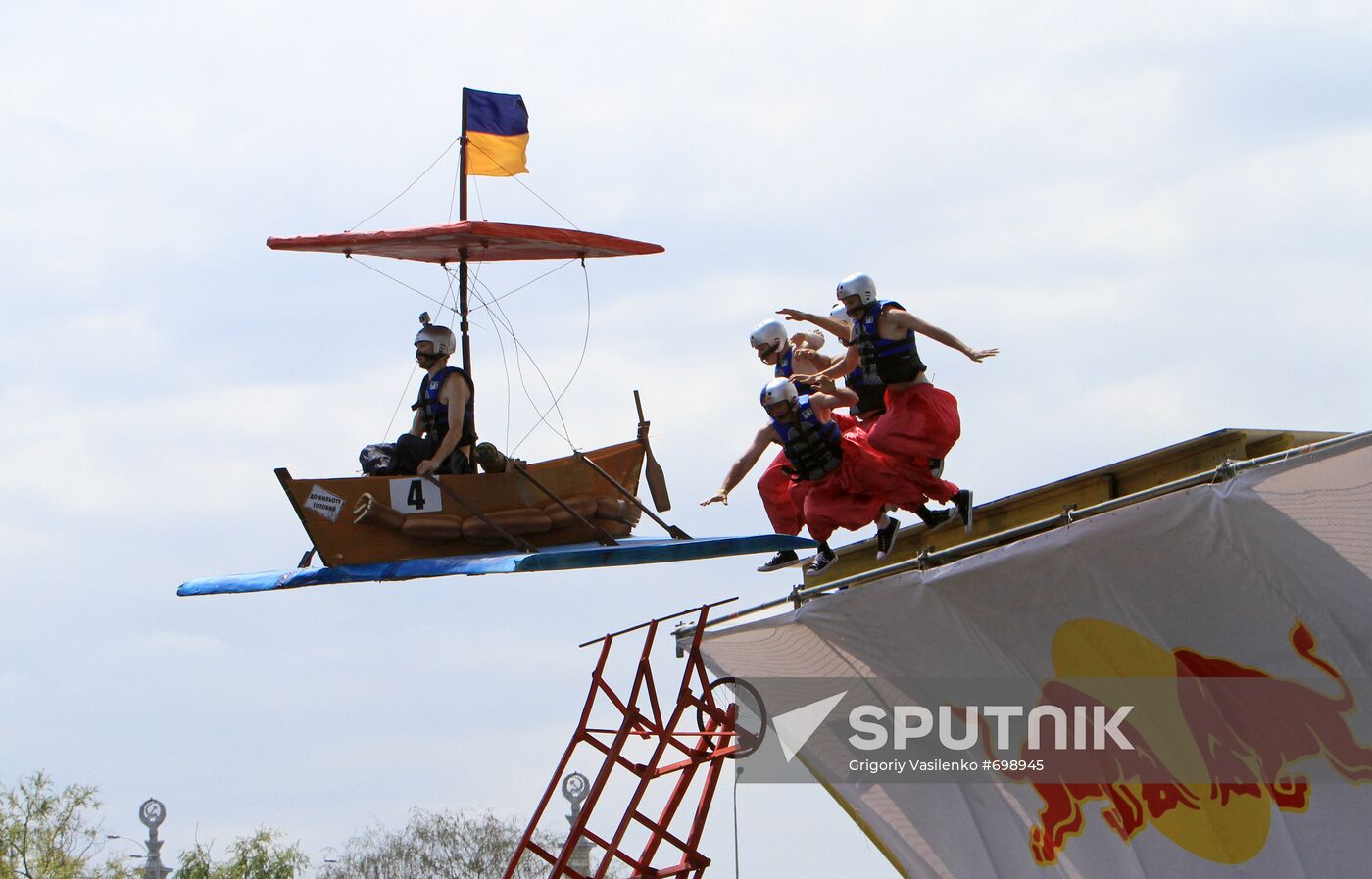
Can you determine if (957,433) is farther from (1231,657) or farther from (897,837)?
(897,837)

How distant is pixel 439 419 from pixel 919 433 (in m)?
3.85

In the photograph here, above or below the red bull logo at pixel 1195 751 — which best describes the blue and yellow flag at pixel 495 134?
above

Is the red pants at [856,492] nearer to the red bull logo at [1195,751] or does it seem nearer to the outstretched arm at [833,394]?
the outstretched arm at [833,394]

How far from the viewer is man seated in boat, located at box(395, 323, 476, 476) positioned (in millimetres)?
14891

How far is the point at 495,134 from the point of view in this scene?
55.7ft

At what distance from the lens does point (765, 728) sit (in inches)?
631

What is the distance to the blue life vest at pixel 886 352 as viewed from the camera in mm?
13773

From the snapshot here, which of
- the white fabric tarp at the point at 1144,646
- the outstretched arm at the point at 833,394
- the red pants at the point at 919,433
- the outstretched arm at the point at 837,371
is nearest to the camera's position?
the white fabric tarp at the point at 1144,646

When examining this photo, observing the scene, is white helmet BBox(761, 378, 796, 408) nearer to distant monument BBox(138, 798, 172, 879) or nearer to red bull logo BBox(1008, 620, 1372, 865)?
red bull logo BBox(1008, 620, 1372, 865)

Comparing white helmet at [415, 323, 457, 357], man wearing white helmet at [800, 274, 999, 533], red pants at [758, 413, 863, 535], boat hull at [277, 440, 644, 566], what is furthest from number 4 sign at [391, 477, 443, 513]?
man wearing white helmet at [800, 274, 999, 533]

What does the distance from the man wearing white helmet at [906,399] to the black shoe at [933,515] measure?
0.40 ft

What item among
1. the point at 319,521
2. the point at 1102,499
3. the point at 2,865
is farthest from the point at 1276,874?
the point at 2,865

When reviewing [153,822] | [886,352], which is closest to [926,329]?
[886,352]

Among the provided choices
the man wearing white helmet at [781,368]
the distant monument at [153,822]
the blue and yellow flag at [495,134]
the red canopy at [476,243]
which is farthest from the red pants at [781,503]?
the distant monument at [153,822]
